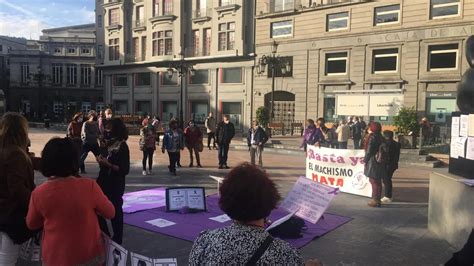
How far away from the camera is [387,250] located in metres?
5.94

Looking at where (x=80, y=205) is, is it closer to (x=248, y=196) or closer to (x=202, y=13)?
(x=248, y=196)

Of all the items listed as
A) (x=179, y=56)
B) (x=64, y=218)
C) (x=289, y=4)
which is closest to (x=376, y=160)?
(x=64, y=218)

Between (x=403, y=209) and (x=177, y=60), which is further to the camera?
(x=177, y=60)

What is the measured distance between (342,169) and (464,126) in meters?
4.48

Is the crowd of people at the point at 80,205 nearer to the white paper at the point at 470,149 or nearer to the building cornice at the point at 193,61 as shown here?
the white paper at the point at 470,149

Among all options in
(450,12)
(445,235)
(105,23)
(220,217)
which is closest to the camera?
(445,235)

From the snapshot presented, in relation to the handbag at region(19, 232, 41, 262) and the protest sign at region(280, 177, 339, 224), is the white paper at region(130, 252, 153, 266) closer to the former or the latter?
the handbag at region(19, 232, 41, 262)

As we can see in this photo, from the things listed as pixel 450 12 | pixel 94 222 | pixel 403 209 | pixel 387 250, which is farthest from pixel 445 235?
pixel 450 12

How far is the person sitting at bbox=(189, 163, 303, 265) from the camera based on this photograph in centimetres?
190

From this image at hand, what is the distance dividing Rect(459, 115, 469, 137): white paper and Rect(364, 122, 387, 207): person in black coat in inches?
107

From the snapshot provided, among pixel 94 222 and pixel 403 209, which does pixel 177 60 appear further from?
pixel 94 222

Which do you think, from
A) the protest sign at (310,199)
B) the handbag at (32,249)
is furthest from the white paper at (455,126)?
the handbag at (32,249)

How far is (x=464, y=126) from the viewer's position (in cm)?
588

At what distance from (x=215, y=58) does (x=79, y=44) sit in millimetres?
47799
